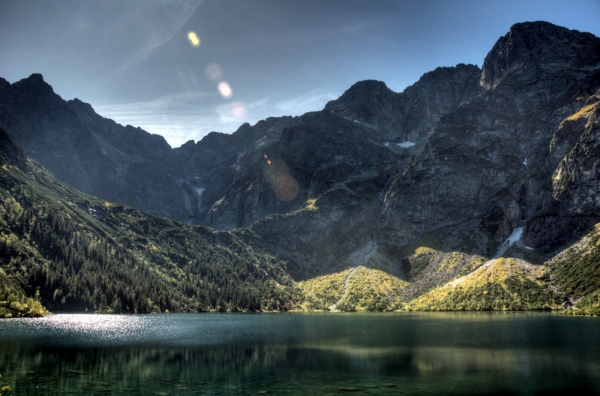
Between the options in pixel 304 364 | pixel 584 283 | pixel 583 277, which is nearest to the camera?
pixel 304 364

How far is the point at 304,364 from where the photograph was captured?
59.9m

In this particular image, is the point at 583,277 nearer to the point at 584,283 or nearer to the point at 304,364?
the point at 584,283

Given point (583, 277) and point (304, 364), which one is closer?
point (304, 364)

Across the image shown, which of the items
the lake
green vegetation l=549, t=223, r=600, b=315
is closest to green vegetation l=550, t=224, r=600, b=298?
green vegetation l=549, t=223, r=600, b=315

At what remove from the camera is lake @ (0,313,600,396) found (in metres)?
45.2

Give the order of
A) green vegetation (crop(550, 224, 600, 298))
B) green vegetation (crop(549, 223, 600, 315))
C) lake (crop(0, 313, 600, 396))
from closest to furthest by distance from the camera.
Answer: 1. lake (crop(0, 313, 600, 396))
2. green vegetation (crop(549, 223, 600, 315))
3. green vegetation (crop(550, 224, 600, 298))

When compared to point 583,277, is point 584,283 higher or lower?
lower

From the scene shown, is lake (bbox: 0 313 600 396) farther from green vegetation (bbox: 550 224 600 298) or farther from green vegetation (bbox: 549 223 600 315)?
green vegetation (bbox: 550 224 600 298)

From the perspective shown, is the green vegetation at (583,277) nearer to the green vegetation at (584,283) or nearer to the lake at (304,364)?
the green vegetation at (584,283)

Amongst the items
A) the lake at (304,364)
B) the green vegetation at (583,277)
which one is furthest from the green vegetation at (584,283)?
the lake at (304,364)

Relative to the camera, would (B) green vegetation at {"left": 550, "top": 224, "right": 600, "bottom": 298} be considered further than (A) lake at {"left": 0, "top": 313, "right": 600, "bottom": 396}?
Yes

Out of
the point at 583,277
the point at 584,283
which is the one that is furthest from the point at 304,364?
the point at 583,277

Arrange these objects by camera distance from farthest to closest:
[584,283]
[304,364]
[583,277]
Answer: [583,277]
[584,283]
[304,364]

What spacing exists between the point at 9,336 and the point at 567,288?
209 meters
